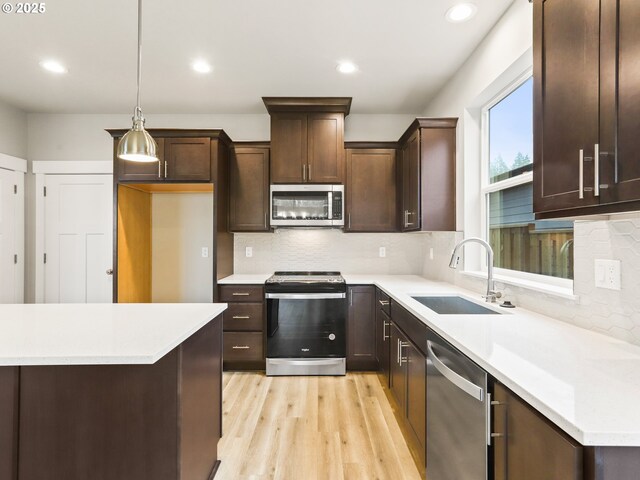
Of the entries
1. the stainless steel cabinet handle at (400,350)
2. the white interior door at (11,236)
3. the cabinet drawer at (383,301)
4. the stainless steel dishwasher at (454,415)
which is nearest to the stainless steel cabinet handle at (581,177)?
the stainless steel dishwasher at (454,415)

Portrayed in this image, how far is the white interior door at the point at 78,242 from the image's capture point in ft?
12.5

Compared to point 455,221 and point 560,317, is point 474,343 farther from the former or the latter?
point 455,221

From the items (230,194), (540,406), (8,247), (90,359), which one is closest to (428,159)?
(230,194)

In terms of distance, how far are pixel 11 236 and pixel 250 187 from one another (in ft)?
8.45

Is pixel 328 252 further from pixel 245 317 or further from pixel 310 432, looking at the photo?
pixel 310 432

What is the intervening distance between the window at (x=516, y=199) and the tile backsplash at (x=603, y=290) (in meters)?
0.22

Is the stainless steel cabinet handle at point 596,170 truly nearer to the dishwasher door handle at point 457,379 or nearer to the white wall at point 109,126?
the dishwasher door handle at point 457,379

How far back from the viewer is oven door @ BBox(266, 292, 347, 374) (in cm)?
321

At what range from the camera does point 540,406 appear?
832mm

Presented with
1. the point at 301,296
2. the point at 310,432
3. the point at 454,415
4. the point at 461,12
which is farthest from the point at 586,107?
the point at 301,296

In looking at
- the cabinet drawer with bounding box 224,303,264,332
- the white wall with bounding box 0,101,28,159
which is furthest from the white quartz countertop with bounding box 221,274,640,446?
the white wall with bounding box 0,101,28,159

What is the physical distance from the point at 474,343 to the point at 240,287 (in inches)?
94.4

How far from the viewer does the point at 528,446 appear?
0.92 m

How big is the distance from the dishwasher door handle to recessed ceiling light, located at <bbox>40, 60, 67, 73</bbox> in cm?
351
